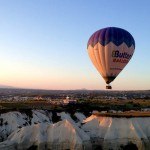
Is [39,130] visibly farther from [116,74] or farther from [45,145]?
[116,74]

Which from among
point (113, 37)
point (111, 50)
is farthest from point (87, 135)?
point (113, 37)

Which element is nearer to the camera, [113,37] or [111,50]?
[113,37]

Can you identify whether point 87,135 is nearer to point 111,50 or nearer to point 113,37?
point 111,50

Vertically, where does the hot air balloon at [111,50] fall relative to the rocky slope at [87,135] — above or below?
above

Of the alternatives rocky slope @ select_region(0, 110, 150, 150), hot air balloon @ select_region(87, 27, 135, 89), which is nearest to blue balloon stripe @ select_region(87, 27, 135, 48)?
hot air balloon @ select_region(87, 27, 135, 89)

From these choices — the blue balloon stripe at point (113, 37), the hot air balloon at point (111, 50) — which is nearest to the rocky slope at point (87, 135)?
the hot air balloon at point (111, 50)

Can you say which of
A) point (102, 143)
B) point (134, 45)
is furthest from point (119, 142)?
point (134, 45)

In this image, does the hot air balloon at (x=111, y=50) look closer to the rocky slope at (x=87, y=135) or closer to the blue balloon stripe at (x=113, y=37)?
the blue balloon stripe at (x=113, y=37)

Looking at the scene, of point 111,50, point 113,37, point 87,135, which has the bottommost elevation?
point 87,135
